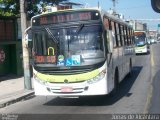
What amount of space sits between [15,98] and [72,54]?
3335mm

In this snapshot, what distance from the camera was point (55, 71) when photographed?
11.6 metres

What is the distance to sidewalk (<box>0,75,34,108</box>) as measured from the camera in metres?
13.5

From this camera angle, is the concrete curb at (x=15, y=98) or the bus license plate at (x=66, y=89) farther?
the concrete curb at (x=15, y=98)

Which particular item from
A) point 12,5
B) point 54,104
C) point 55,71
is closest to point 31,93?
point 54,104

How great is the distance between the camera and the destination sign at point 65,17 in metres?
11.7

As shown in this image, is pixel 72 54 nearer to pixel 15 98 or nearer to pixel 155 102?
pixel 155 102

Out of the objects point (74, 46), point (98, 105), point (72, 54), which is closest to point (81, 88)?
point (98, 105)

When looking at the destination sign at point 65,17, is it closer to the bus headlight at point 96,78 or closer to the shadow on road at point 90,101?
the bus headlight at point 96,78

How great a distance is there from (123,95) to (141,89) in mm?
1720

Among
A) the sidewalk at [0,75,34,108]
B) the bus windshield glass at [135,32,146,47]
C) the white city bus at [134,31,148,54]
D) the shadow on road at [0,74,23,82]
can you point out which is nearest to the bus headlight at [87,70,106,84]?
the sidewalk at [0,75,34,108]

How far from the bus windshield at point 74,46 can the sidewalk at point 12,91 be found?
2.33 m

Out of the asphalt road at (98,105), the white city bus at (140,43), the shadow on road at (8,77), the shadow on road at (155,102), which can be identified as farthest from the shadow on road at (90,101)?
the white city bus at (140,43)

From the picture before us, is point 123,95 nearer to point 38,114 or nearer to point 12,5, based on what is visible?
point 38,114

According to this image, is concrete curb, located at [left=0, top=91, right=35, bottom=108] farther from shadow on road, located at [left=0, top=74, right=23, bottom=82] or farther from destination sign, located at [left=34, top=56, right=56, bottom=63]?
shadow on road, located at [left=0, top=74, right=23, bottom=82]
